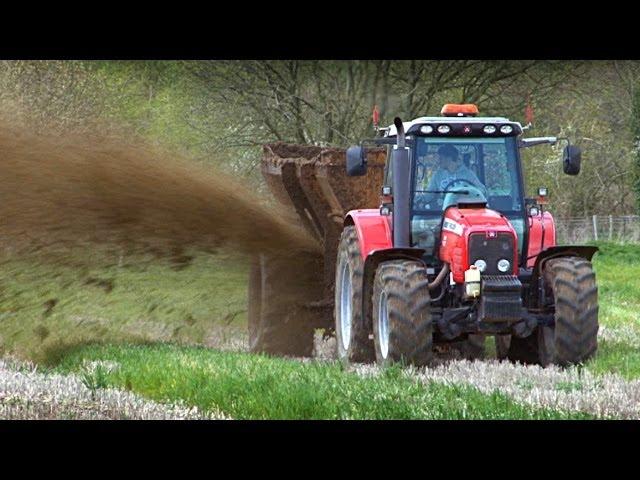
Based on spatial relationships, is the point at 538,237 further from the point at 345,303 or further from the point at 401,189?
the point at 345,303

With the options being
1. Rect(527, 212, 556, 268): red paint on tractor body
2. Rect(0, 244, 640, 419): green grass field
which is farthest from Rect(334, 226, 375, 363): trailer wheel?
Rect(527, 212, 556, 268): red paint on tractor body

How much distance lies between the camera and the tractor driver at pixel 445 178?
1047 cm

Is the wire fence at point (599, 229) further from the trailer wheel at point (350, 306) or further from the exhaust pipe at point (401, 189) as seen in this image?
the exhaust pipe at point (401, 189)

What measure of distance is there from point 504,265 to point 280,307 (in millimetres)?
3496

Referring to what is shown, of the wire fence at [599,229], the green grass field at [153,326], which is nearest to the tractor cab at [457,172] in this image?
the green grass field at [153,326]

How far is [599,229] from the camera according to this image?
2795 centimetres

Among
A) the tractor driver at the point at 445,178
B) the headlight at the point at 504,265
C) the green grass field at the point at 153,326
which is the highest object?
the tractor driver at the point at 445,178

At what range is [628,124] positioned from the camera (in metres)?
23.7

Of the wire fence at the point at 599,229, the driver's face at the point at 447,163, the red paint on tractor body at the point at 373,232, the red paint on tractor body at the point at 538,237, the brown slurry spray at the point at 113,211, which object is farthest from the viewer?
the wire fence at the point at 599,229

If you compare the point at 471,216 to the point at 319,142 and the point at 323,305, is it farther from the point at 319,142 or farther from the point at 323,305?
the point at 319,142

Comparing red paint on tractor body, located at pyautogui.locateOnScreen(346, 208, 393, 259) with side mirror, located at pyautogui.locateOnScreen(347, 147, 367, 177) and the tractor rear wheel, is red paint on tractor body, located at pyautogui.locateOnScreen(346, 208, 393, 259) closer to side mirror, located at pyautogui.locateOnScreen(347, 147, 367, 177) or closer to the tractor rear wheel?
side mirror, located at pyautogui.locateOnScreen(347, 147, 367, 177)

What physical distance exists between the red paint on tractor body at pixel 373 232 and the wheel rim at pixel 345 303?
53cm

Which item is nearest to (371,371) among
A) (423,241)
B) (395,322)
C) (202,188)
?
(395,322)

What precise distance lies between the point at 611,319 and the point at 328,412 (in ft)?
24.2
